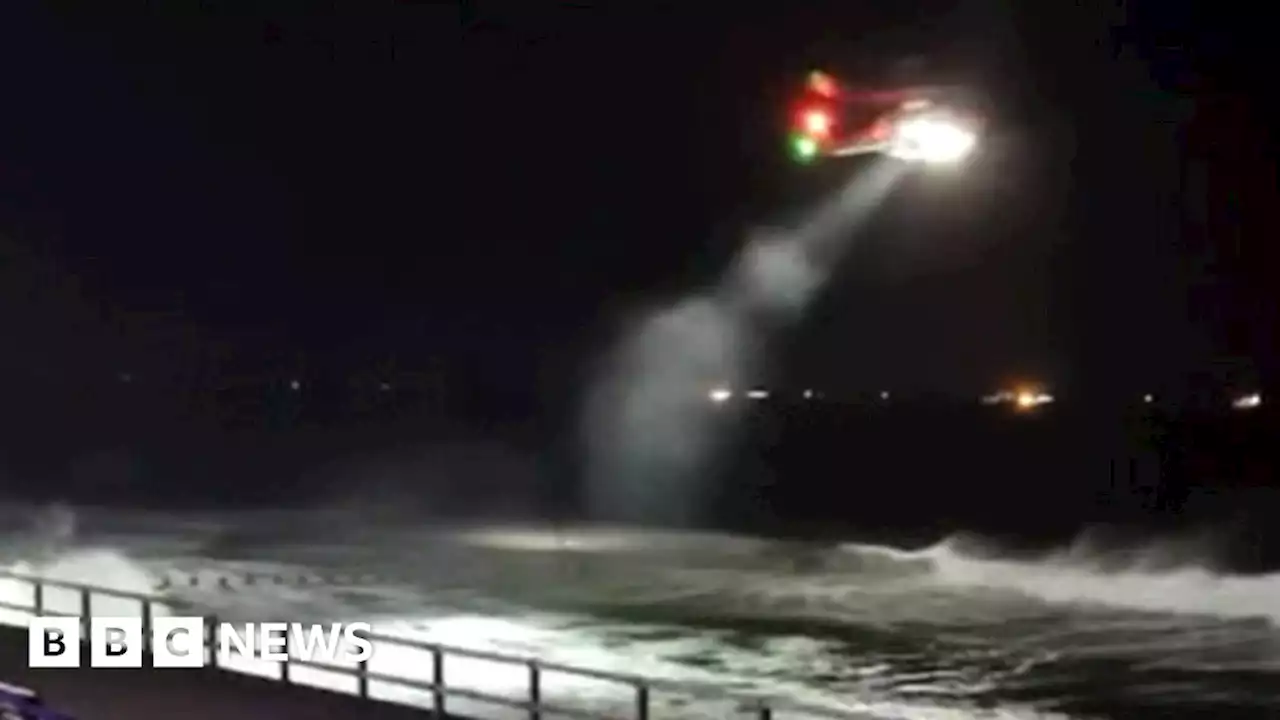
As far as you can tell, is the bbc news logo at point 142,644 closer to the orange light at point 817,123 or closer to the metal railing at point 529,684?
the metal railing at point 529,684

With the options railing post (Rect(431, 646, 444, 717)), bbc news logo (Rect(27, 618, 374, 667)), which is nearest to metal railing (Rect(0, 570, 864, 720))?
railing post (Rect(431, 646, 444, 717))

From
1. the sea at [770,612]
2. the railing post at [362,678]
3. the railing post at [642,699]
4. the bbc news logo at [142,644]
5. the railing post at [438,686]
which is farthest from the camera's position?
the sea at [770,612]

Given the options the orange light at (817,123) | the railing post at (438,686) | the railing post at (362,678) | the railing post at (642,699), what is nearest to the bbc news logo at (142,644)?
the railing post at (362,678)

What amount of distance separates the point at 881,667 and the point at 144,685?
13.3m

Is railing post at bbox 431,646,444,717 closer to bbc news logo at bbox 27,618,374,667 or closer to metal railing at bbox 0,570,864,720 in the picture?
metal railing at bbox 0,570,864,720

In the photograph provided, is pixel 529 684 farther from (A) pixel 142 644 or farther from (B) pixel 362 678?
(A) pixel 142 644

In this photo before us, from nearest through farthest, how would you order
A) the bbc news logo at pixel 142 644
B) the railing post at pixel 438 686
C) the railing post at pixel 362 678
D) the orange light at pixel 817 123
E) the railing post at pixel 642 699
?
the orange light at pixel 817 123
the railing post at pixel 642 699
the railing post at pixel 438 686
the railing post at pixel 362 678
the bbc news logo at pixel 142 644

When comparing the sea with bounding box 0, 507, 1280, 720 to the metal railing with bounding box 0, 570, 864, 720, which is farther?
the sea with bounding box 0, 507, 1280, 720

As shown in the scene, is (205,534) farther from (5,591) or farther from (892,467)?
(892,467)

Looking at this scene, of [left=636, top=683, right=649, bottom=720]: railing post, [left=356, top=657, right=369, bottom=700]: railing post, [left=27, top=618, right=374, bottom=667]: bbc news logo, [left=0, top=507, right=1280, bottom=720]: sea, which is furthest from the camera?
[left=0, top=507, right=1280, bottom=720]: sea

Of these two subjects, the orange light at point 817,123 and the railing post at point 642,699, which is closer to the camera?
the orange light at point 817,123

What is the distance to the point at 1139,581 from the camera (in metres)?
43.9

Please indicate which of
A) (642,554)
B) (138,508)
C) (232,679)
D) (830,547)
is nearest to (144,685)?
(232,679)

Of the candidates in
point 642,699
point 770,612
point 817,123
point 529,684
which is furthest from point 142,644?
point 770,612
